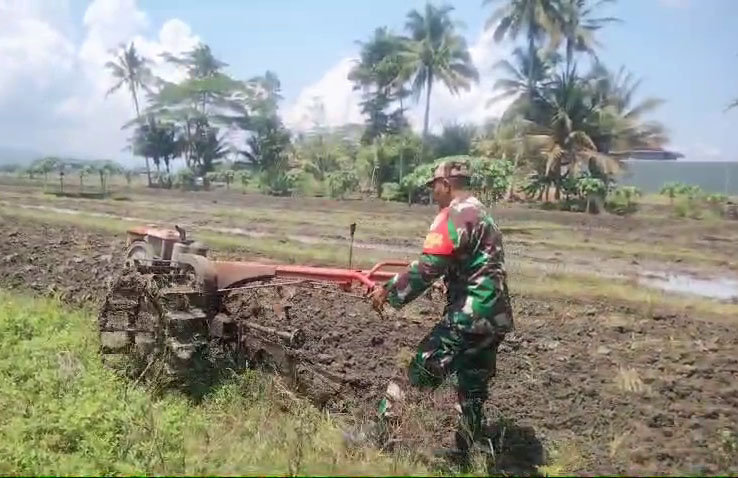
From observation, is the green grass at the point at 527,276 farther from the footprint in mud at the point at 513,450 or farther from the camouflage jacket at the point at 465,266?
the camouflage jacket at the point at 465,266

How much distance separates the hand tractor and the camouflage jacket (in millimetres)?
960

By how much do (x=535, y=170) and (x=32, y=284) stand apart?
72.0 ft

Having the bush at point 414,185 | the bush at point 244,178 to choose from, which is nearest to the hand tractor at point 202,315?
the bush at point 414,185

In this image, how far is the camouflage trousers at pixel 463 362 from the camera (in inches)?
175

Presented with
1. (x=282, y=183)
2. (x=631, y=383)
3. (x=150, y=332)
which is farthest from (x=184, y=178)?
(x=631, y=383)

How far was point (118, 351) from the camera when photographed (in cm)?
616

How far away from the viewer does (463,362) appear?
178 inches

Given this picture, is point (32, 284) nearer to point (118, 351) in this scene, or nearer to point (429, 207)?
point (118, 351)

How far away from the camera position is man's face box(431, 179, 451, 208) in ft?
14.9

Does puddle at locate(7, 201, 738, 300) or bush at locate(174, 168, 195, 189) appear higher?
bush at locate(174, 168, 195, 189)

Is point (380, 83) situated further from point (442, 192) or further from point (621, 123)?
point (442, 192)

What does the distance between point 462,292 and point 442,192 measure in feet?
1.98

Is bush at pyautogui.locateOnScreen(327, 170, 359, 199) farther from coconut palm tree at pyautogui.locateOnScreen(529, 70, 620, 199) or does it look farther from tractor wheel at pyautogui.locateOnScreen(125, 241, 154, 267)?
tractor wheel at pyautogui.locateOnScreen(125, 241, 154, 267)

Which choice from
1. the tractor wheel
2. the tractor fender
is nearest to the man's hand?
the tractor fender
